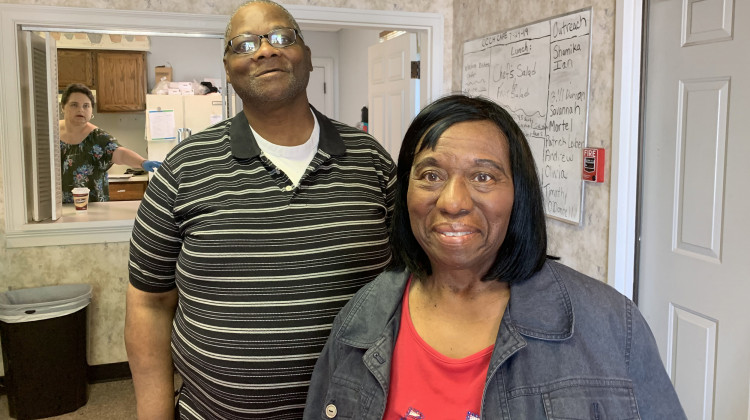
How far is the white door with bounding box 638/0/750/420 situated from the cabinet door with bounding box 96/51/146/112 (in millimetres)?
3266

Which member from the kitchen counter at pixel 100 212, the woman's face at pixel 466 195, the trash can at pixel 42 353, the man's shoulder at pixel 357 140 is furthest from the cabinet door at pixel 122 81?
the woman's face at pixel 466 195

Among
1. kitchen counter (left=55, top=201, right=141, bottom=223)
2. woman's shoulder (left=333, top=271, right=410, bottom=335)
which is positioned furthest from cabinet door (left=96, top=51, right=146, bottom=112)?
woman's shoulder (left=333, top=271, right=410, bottom=335)

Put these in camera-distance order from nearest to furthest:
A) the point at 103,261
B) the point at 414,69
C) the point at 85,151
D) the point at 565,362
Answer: the point at 565,362 → the point at 103,261 → the point at 85,151 → the point at 414,69

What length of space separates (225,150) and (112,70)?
3444 millimetres

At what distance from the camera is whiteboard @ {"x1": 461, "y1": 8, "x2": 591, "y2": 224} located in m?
2.38

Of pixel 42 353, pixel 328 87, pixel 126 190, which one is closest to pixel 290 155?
pixel 42 353

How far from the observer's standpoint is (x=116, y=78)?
426 centimetres

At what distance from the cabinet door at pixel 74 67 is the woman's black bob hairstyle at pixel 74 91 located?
3cm

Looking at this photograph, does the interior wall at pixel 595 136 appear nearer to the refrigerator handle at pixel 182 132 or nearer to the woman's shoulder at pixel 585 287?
the woman's shoulder at pixel 585 287

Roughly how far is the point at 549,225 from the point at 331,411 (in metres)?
1.93

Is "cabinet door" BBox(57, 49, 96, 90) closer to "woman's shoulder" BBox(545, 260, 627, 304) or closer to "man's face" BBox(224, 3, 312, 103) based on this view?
"man's face" BBox(224, 3, 312, 103)

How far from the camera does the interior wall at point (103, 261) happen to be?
313 cm

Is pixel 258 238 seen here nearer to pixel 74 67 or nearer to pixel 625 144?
pixel 625 144

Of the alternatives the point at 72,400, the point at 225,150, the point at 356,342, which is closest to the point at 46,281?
the point at 72,400
